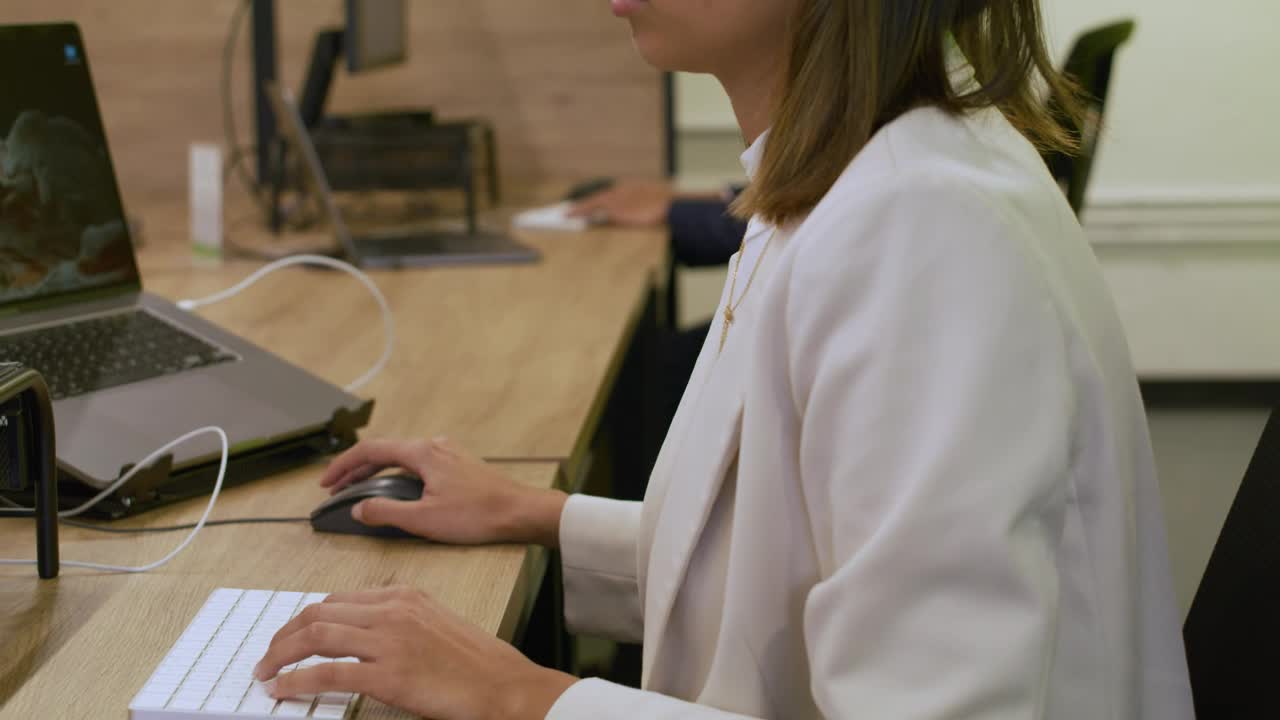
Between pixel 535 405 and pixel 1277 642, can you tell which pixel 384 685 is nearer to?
pixel 1277 642

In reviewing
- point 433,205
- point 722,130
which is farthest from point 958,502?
point 722,130

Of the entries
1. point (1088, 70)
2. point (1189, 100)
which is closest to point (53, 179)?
point (1088, 70)

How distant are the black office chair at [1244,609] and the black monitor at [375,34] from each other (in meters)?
1.86

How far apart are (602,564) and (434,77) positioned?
6.60ft

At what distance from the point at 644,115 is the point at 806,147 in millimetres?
2213

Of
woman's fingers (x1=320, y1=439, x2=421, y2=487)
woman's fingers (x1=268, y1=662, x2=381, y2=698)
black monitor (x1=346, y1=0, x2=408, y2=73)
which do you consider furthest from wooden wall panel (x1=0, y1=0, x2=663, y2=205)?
woman's fingers (x1=268, y1=662, x2=381, y2=698)

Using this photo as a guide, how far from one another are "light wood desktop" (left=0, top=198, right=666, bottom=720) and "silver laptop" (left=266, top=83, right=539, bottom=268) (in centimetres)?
5

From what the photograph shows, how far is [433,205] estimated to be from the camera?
8.63 feet

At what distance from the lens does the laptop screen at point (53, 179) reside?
1.20 m

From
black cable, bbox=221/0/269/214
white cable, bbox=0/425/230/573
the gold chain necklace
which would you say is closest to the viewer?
the gold chain necklace

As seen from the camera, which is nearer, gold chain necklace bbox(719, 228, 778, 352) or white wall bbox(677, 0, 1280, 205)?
gold chain necklace bbox(719, 228, 778, 352)

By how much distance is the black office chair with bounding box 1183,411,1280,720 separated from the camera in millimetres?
772

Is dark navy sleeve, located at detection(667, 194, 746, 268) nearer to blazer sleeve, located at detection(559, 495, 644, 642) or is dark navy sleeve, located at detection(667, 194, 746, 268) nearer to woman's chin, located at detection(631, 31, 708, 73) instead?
blazer sleeve, located at detection(559, 495, 644, 642)

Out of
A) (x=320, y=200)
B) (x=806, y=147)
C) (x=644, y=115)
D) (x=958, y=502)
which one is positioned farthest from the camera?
(x=644, y=115)
